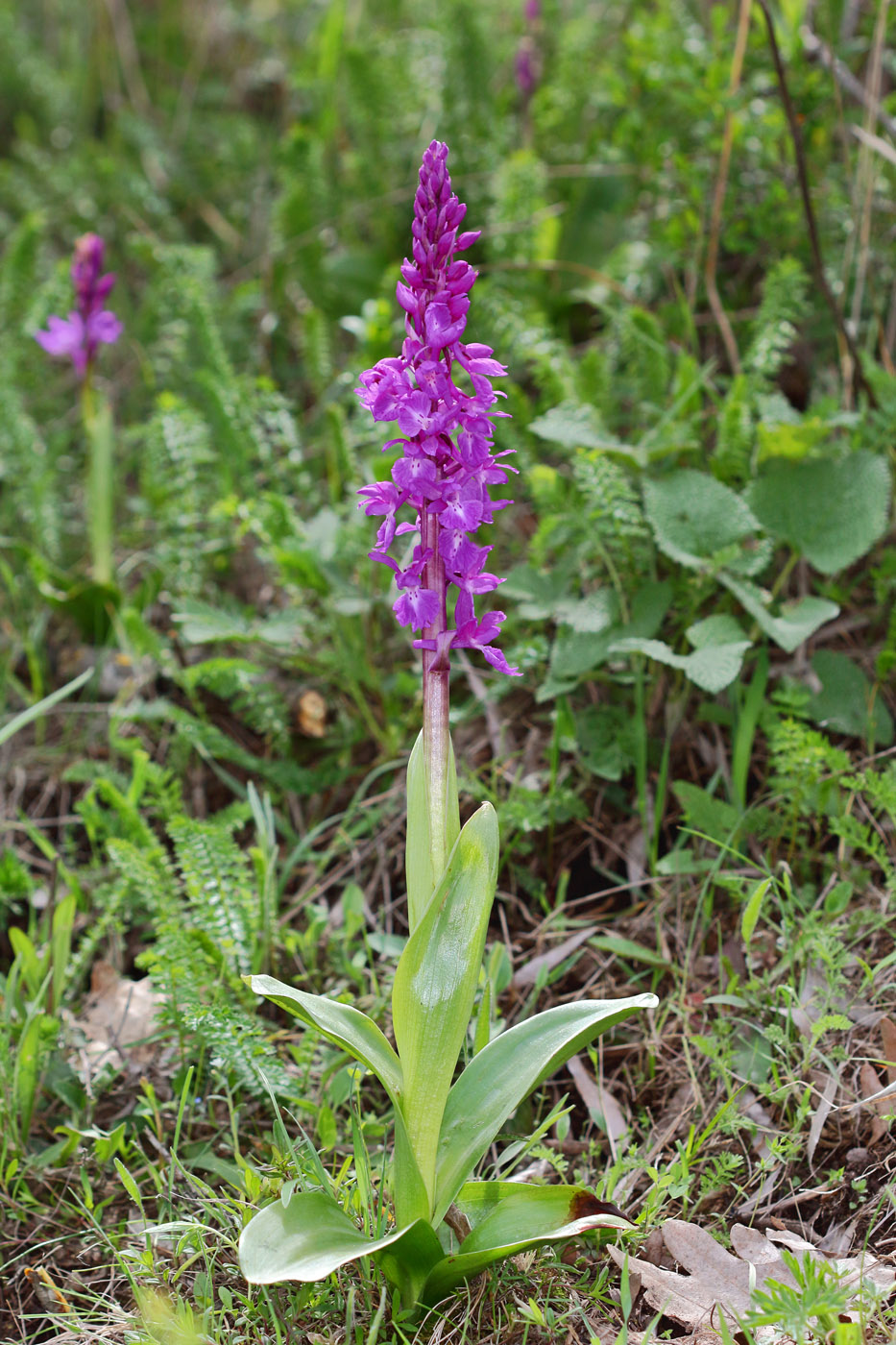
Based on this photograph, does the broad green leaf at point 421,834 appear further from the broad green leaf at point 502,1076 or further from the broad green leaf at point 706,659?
the broad green leaf at point 706,659

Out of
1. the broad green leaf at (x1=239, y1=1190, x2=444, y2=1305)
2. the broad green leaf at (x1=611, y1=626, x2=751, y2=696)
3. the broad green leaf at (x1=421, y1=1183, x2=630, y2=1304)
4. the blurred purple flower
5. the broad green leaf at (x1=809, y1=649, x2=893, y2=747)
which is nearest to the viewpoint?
the broad green leaf at (x1=239, y1=1190, x2=444, y2=1305)

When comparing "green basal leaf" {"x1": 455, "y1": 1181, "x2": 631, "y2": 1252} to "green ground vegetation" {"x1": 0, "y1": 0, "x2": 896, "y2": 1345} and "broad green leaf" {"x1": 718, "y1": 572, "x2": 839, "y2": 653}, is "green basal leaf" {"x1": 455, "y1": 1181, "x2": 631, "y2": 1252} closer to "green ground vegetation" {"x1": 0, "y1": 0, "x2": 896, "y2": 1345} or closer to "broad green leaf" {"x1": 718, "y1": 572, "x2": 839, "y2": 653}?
"green ground vegetation" {"x1": 0, "y1": 0, "x2": 896, "y2": 1345}

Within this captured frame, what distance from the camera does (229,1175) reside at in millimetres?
1788

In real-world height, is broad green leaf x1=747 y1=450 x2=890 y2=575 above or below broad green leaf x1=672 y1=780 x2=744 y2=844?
above

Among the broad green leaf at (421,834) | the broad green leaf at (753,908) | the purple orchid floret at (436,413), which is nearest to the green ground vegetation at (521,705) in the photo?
the broad green leaf at (753,908)

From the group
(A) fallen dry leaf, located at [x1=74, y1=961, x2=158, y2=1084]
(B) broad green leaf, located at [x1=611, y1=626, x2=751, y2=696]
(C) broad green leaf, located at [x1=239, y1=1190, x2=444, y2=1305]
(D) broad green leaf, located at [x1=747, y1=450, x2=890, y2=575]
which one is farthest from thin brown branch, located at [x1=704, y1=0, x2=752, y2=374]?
(C) broad green leaf, located at [x1=239, y1=1190, x2=444, y2=1305]

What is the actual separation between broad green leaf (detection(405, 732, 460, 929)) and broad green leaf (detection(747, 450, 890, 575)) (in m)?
1.29

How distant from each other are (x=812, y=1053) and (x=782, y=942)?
0.24m

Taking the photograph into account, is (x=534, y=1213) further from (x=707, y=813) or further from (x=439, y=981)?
(x=707, y=813)

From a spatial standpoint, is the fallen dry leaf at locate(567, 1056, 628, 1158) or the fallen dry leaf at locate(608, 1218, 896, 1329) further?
the fallen dry leaf at locate(567, 1056, 628, 1158)

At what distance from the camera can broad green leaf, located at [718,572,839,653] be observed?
7.52 ft

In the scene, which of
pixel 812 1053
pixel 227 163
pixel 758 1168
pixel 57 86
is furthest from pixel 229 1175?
pixel 57 86

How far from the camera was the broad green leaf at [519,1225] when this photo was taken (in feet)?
4.80

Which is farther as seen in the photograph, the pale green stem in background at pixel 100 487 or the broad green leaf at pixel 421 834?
the pale green stem in background at pixel 100 487
